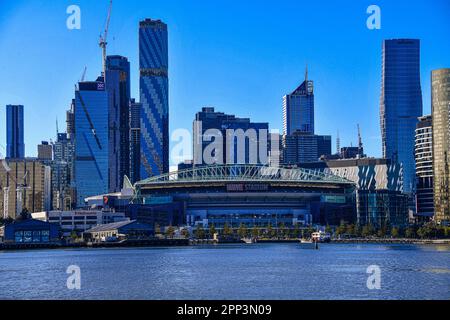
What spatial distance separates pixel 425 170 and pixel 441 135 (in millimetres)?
23310

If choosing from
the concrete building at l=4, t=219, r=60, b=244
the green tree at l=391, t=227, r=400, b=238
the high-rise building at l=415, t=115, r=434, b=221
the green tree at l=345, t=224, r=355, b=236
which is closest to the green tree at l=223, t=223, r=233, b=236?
the green tree at l=345, t=224, r=355, b=236

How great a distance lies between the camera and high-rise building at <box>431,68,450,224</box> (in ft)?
549

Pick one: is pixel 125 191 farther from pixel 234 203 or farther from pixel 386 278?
pixel 386 278

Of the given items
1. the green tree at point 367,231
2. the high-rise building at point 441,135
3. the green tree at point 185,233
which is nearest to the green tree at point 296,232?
the green tree at point 367,231

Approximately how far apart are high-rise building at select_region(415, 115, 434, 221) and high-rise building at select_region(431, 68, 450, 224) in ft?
57.5

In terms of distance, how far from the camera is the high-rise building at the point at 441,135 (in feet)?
549

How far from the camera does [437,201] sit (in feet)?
552

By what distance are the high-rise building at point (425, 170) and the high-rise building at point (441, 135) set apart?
1754cm

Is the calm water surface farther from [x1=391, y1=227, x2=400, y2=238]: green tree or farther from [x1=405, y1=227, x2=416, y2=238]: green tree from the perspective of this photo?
[x1=391, y1=227, x2=400, y2=238]: green tree

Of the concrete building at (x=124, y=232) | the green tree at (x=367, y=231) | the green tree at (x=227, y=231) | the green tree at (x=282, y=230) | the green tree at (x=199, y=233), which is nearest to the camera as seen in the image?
the concrete building at (x=124, y=232)

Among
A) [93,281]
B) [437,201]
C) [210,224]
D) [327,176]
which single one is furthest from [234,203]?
[93,281]

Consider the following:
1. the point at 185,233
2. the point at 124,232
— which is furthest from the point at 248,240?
the point at 124,232

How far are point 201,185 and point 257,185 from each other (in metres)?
10.9

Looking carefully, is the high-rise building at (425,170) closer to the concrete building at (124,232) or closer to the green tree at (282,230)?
the green tree at (282,230)
